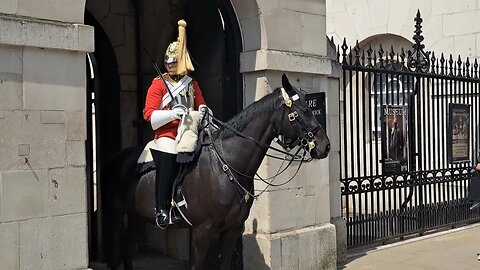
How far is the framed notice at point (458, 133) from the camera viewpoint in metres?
11.9

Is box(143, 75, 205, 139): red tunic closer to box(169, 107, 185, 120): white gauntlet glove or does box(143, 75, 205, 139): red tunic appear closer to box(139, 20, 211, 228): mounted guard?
box(139, 20, 211, 228): mounted guard

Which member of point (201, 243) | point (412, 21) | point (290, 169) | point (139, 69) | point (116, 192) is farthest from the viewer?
point (412, 21)

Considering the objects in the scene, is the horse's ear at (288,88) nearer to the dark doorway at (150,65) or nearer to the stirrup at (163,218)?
the dark doorway at (150,65)

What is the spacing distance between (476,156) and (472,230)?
1828 millimetres

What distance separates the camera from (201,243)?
607cm

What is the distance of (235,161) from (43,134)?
1844 millimetres

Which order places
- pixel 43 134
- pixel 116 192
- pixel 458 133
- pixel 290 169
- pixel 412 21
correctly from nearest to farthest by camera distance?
pixel 43 134, pixel 116 192, pixel 290 169, pixel 458 133, pixel 412 21

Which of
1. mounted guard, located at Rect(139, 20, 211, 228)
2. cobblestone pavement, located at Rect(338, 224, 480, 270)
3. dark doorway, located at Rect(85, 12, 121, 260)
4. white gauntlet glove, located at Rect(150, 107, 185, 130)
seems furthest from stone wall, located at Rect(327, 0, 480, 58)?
white gauntlet glove, located at Rect(150, 107, 185, 130)

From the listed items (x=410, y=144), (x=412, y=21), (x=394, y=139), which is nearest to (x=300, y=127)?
(x=394, y=139)

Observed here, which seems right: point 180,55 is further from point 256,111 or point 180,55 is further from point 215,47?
point 215,47

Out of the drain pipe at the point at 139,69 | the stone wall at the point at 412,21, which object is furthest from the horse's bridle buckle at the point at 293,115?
the stone wall at the point at 412,21

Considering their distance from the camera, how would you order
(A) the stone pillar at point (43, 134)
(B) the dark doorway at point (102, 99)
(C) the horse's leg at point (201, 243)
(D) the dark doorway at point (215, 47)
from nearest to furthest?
1. (A) the stone pillar at point (43, 134)
2. (C) the horse's leg at point (201, 243)
3. (D) the dark doorway at point (215, 47)
4. (B) the dark doorway at point (102, 99)

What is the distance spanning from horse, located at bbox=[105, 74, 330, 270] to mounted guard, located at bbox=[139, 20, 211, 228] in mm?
208

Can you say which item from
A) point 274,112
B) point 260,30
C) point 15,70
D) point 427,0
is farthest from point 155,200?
point 427,0
